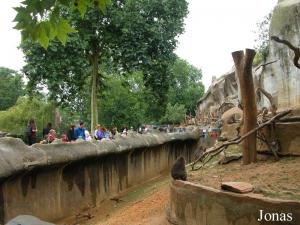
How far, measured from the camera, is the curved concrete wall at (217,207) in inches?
253

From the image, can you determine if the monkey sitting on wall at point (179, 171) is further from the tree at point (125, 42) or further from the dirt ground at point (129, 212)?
the tree at point (125, 42)

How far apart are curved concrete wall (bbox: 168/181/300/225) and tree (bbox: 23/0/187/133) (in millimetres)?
12501

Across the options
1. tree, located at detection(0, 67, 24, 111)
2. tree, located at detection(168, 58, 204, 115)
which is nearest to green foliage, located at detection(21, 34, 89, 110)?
tree, located at detection(168, 58, 204, 115)

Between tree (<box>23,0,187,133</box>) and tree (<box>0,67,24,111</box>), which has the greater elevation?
tree (<box>0,67,24,111</box>)

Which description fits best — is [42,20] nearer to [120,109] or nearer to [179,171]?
[179,171]

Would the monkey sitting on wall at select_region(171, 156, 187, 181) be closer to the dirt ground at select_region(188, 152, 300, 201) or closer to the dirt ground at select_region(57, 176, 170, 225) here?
the dirt ground at select_region(188, 152, 300, 201)

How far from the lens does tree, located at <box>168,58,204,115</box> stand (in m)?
62.4

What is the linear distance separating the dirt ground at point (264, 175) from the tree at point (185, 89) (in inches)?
1892

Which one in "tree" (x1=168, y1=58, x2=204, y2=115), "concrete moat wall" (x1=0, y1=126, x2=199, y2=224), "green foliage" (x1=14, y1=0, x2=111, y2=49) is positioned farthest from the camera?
"tree" (x1=168, y1=58, x2=204, y2=115)

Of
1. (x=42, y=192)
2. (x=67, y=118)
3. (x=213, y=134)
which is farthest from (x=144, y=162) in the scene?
(x=67, y=118)

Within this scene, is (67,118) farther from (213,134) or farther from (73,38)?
(73,38)

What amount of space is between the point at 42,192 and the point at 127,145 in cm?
479

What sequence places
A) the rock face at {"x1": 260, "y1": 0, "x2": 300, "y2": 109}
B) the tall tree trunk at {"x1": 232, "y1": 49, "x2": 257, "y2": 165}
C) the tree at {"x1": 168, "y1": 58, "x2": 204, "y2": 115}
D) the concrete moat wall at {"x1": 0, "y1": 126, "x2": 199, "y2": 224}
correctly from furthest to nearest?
the tree at {"x1": 168, "y1": 58, "x2": 204, "y2": 115}, the rock face at {"x1": 260, "y1": 0, "x2": 300, "y2": 109}, the tall tree trunk at {"x1": 232, "y1": 49, "x2": 257, "y2": 165}, the concrete moat wall at {"x1": 0, "y1": 126, "x2": 199, "y2": 224}

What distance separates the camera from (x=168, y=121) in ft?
180
